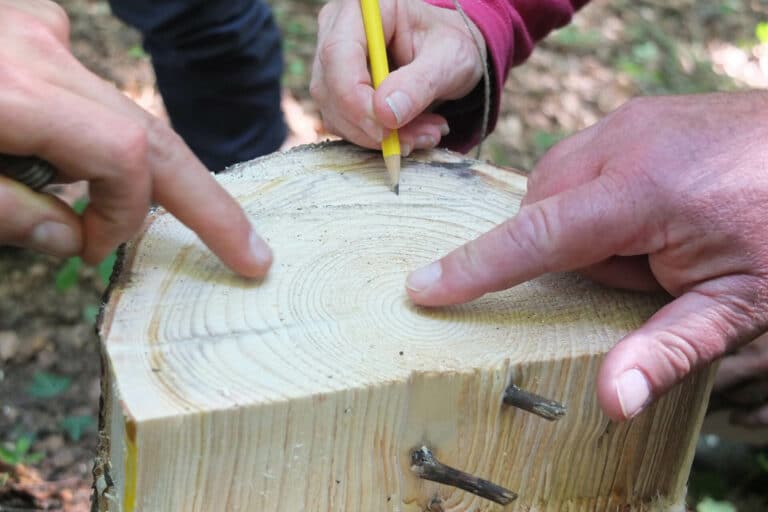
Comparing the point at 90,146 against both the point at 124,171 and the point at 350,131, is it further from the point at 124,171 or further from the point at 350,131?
the point at 350,131

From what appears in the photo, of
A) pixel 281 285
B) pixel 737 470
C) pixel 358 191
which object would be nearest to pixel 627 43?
pixel 737 470

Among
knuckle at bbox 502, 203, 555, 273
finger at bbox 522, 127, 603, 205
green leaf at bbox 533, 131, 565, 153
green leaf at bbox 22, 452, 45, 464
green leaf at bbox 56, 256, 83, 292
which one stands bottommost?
green leaf at bbox 22, 452, 45, 464

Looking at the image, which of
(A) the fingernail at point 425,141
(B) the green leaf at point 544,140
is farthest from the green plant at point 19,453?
(B) the green leaf at point 544,140

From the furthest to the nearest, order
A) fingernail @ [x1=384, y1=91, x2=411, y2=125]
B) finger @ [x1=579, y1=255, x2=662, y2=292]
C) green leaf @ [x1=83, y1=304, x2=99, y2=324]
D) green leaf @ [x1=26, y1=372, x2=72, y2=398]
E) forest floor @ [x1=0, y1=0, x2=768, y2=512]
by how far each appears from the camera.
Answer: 1. green leaf @ [x1=83, y1=304, x2=99, y2=324]
2. green leaf @ [x1=26, y1=372, x2=72, y2=398]
3. forest floor @ [x1=0, y1=0, x2=768, y2=512]
4. fingernail @ [x1=384, y1=91, x2=411, y2=125]
5. finger @ [x1=579, y1=255, x2=662, y2=292]

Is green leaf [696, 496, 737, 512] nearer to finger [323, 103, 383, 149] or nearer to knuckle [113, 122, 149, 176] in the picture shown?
finger [323, 103, 383, 149]

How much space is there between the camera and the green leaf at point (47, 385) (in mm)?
2312

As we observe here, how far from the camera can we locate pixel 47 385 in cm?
233

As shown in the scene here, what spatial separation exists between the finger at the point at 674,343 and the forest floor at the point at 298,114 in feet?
3.99

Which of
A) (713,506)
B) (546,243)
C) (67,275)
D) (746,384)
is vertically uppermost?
(546,243)

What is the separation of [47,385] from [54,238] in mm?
1522

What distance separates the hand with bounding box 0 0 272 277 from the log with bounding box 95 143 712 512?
0.32 feet

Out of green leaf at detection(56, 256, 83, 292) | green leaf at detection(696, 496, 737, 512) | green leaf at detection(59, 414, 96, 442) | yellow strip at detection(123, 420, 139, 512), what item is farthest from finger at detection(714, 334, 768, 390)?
green leaf at detection(56, 256, 83, 292)

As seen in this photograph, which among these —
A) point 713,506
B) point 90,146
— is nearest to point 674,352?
point 90,146

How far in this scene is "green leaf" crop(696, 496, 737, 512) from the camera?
2.09 metres
